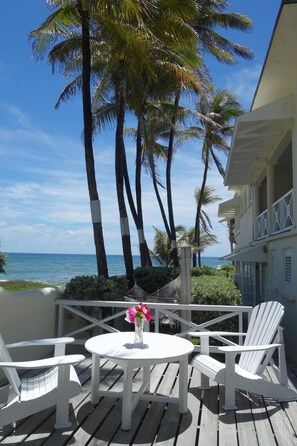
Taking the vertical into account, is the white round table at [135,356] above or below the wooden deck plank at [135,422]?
above

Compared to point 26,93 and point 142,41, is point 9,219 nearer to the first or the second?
point 26,93

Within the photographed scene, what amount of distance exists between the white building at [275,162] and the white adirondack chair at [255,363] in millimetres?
2339

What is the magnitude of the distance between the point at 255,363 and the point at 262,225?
8868 mm

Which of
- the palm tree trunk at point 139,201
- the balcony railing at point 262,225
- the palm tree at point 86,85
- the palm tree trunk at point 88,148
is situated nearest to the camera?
the palm tree at point 86,85

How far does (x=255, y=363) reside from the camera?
189 inches

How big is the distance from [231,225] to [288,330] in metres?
29.2

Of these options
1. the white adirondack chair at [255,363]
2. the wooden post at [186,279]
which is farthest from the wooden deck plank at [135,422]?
the wooden post at [186,279]

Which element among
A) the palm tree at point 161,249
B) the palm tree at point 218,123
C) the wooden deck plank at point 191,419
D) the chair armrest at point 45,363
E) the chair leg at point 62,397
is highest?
the palm tree at point 218,123

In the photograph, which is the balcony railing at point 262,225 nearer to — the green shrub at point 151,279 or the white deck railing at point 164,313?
the green shrub at point 151,279

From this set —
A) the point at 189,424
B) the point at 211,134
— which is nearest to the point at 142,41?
the point at 189,424

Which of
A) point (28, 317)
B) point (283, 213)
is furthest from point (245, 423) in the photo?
point (283, 213)

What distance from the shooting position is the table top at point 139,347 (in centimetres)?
391

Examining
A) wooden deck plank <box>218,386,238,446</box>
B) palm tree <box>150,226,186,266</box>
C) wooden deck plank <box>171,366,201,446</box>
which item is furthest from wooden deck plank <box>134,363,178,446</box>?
palm tree <box>150,226,186,266</box>

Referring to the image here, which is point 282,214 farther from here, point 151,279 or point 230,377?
point 230,377
